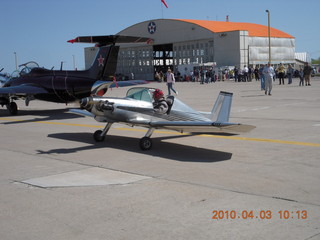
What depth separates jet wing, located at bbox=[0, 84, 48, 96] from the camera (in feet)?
57.1

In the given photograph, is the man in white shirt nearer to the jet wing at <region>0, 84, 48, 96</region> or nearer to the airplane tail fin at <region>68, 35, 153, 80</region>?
the airplane tail fin at <region>68, 35, 153, 80</region>

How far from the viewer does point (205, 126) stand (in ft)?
28.3

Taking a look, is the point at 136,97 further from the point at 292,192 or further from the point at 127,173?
the point at 292,192

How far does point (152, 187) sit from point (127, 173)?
42.8 inches

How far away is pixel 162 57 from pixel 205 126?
197 feet

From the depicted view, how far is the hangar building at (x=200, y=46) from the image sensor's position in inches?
2111

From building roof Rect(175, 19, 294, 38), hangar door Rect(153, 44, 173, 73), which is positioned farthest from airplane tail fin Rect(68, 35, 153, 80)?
hangar door Rect(153, 44, 173, 73)

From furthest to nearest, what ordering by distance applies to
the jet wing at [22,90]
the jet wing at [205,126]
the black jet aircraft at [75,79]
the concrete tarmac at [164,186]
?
the black jet aircraft at [75,79] < the jet wing at [22,90] < the jet wing at [205,126] < the concrete tarmac at [164,186]

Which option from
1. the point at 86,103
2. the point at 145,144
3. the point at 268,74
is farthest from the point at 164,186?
the point at 268,74

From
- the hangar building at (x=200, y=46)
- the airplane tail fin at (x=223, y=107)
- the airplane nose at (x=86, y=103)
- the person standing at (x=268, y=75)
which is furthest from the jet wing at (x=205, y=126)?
the hangar building at (x=200, y=46)

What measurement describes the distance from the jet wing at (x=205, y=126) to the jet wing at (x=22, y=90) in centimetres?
966

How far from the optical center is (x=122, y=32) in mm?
66312

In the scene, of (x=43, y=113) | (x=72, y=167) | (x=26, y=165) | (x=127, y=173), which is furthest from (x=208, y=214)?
(x=43, y=113)

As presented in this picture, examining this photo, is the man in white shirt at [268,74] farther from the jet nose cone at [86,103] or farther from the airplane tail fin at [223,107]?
the jet nose cone at [86,103]
